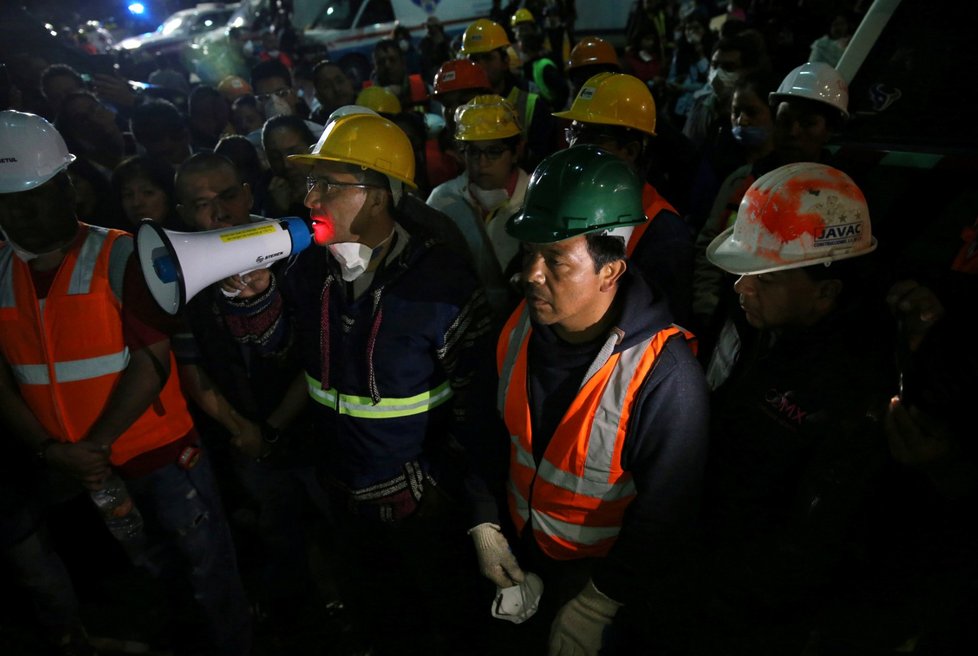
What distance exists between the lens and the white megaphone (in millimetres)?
1904

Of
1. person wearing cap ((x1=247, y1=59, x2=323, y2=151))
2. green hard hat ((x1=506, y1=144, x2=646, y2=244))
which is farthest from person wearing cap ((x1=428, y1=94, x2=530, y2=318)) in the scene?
person wearing cap ((x1=247, y1=59, x2=323, y2=151))

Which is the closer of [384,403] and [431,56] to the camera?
[384,403]

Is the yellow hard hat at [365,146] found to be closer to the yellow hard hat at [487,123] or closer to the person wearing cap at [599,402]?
the person wearing cap at [599,402]

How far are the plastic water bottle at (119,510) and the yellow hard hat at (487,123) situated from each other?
100 inches

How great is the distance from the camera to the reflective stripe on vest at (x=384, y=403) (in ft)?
7.75

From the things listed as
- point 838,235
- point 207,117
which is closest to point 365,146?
point 838,235

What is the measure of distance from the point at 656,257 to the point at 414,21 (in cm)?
1318

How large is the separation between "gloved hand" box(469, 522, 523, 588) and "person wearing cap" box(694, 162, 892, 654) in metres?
0.71

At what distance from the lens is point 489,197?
11.8ft

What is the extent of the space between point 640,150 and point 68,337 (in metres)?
2.89

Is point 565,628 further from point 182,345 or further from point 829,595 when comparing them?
point 182,345

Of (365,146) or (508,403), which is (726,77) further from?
(508,403)

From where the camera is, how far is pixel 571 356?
75.8 inches

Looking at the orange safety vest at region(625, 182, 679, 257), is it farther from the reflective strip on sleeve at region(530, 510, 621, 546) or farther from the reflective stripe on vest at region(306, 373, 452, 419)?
the reflective strip on sleeve at region(530, 510, 621, 546)
